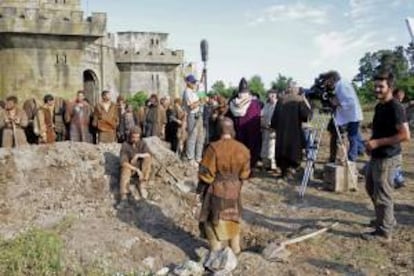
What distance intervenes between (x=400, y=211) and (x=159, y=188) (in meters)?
3.38

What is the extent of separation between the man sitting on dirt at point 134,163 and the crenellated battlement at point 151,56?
28.9 m

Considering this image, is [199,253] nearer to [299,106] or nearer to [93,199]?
[93,199]

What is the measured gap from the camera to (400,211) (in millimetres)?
8461

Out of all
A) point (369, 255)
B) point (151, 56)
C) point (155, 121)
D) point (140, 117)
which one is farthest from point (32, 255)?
point (151, 56)

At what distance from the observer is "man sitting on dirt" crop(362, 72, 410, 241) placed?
6.72m

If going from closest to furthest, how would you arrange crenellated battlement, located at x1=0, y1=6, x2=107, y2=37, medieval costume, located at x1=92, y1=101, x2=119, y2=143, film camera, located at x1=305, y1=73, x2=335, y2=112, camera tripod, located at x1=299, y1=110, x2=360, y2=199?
camera tripod, located at x1=299, y1=110, x2=360, y2=199 < film camera, located at x1=305, y1=73, x2=335, y2=112 < medieval costume, located at x1=92, y1=101, x2=119, y2=143 < crenellated battlement, located at x1=0, y1=6, x2=107, y2=37

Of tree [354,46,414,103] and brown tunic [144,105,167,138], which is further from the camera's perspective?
brown tunic [144,105,167,138]

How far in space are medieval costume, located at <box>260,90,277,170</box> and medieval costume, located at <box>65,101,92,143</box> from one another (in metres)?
3.22

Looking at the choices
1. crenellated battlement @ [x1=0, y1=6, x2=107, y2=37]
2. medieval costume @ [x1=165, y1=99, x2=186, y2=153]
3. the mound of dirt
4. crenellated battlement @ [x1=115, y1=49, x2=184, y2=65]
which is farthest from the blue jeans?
crenellated battlement @ [x1=115, y1=49, x2=184, y2=65]

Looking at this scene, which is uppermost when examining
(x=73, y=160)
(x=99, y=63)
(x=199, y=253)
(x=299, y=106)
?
(x=99, y=63)

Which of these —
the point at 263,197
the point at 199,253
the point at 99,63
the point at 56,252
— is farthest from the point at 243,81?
the point at 99,63

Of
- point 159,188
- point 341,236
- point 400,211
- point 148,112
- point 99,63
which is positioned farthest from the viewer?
point 99,63

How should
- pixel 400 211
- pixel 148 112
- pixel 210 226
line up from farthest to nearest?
1. pixel 148 112
2. pixel 400 211
3. pixel 210 226

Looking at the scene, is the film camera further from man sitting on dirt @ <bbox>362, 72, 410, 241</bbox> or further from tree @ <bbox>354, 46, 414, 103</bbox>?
man sitting on dirt @ <bbox>362, 72, 410, 241</bbox>
